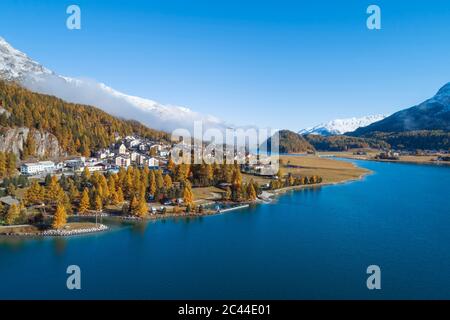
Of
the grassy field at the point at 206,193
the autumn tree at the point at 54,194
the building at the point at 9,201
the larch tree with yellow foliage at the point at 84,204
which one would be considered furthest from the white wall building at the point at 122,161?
the building at the point at 9,201

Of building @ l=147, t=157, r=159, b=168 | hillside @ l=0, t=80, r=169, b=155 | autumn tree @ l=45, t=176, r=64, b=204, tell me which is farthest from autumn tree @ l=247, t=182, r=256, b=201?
hillside @ l=0, t=80, r=169, b=155

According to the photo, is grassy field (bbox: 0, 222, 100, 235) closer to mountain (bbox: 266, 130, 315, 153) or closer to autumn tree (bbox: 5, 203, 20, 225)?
autumn tree (bbox: 5, 203, 20, 225)

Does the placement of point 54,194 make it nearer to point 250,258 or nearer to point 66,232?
point 66,232

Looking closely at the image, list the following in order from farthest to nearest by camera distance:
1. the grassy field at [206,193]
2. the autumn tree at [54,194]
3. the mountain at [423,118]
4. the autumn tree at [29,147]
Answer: the mountain at [423,118] → the autumn tree at [29,147] → the grassy field at [206,193] → the autumn tree at [54,194]

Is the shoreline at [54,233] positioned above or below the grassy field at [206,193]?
below

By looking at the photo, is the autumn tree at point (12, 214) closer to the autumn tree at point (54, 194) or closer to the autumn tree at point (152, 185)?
the autumn tree at point (54, 194)
